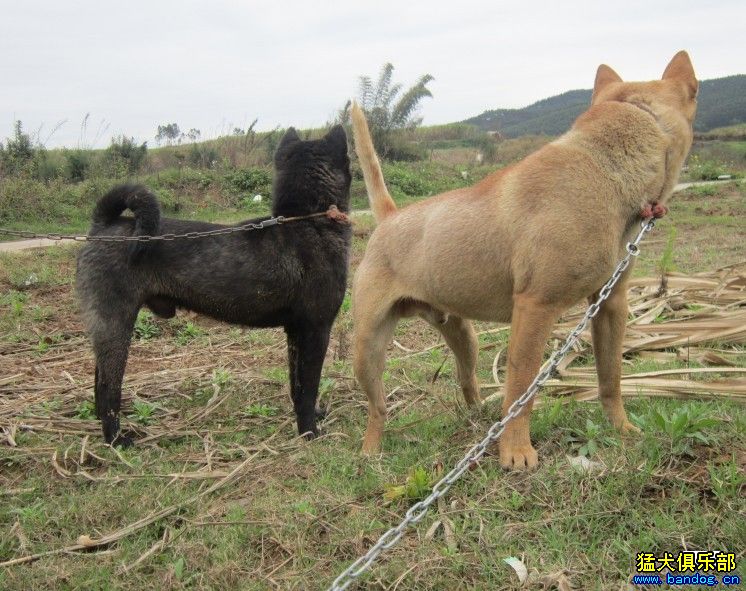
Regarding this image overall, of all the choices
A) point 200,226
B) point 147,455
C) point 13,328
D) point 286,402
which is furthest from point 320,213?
point 13,328

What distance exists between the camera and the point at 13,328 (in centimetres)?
748

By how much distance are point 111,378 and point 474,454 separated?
3012 mm

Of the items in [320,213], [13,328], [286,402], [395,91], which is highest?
[395,91]

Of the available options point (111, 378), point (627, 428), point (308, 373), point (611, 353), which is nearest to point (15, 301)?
point (111, 378)

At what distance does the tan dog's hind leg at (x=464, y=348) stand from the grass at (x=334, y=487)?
0.84 feet

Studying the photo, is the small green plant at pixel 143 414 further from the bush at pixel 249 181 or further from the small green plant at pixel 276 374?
the bush at pixel 249 181

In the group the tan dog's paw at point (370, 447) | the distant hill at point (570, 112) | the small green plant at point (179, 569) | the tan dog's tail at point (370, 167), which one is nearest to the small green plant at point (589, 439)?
the tan dog's paw at point (370, 447)

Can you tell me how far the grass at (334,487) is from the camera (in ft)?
9.26

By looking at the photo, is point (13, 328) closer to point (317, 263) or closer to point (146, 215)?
point (146, 215)

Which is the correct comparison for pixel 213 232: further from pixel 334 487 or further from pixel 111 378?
pixel 334 487

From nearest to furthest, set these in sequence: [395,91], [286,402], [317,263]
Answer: [317,263]
[286,402]
[395,91]

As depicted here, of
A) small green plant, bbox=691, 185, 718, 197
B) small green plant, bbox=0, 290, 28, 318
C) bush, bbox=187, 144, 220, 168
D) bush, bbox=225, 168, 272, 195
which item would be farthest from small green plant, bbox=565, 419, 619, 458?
bush, bbox=187, 144, 220, 168

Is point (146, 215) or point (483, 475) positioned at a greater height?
point (146, 215)

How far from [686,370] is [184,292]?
3384 millimetres
